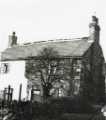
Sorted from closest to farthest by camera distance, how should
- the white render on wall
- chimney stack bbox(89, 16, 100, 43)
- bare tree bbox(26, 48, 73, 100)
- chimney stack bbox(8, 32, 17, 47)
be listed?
bare tree bbox(26, 48, 73, 100), chimney stack bbox(89, 16, 100, 43), the white render on wall, chimney stack bbox(8, 32, 17, 47)

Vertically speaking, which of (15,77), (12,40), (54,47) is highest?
(12,40)

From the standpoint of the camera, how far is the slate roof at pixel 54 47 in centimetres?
5009

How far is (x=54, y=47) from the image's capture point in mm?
53969

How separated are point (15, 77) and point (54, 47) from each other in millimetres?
8964

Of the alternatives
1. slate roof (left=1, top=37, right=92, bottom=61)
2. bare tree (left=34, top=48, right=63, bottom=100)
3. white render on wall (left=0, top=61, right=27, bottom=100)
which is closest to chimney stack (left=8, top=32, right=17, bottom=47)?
slate roof (left=1, top=37, right=92, bottom=61)

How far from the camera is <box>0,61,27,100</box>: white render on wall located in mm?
53566

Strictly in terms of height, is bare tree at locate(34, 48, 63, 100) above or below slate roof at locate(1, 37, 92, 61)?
below

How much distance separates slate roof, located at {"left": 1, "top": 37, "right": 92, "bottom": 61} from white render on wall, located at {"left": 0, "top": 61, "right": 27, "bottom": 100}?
1279 mm

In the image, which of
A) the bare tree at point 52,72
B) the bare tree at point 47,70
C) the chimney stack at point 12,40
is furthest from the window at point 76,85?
the chimney stack at point 12,40

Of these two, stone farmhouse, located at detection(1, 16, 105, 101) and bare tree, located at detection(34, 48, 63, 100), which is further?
stone farmhouse, located at detection(1, 16, 105, 101)

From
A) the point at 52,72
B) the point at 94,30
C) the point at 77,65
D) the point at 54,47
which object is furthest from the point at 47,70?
the point at 94,30

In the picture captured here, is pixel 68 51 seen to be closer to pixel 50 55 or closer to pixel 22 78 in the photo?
pixel 50 55

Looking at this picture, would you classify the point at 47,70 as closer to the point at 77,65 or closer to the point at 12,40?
the point at 77,65

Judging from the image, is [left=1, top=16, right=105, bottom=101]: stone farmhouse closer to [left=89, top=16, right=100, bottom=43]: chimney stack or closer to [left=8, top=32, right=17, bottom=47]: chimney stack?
[left=89, top=16, right=100, bottom=43]: chimney stack
